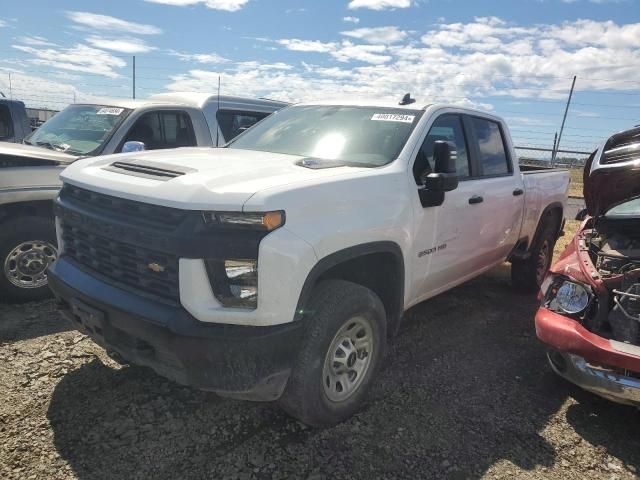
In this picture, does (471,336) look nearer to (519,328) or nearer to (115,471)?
(519,328)

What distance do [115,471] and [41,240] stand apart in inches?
104

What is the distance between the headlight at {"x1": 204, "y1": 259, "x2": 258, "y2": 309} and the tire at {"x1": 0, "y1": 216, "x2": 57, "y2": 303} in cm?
280

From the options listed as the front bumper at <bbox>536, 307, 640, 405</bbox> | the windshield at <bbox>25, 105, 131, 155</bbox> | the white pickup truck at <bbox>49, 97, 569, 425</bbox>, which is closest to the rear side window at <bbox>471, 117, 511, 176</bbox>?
the white pickup truck at <bbox>49, 97, 569, 425</bbox>

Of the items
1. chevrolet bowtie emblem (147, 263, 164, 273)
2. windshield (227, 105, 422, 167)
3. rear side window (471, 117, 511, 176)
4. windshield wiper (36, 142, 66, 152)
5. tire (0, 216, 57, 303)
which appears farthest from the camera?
windshield wiper (36, 142, 66, 152)

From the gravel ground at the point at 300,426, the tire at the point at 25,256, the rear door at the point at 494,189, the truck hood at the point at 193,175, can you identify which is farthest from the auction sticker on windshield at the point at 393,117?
the tire at the point at 25,256

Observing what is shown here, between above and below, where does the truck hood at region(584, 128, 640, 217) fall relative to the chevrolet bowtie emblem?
→ above

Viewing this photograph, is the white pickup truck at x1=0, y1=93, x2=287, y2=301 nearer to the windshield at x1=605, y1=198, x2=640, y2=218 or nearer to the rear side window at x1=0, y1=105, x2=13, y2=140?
the rear side window at x1=0, y1=105, x2=13, y2=140

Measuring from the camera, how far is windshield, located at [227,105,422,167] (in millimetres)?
3551

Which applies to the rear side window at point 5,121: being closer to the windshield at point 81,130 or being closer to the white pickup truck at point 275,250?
the windshield at point 81,130

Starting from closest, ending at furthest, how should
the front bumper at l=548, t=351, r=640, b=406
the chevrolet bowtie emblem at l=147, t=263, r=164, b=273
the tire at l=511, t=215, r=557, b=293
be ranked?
the chevrolet bowtie emblem at l=147, t=263, r=164, b=273
the front bumper at l=548, t=351, r=640, b=406
the tire at l=511, t=215, r=557, b=293

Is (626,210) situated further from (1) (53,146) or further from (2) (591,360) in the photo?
(1) (53,146)

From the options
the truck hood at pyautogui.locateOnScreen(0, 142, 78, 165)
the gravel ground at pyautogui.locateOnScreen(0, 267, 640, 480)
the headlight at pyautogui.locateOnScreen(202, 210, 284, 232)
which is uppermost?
the headlight at pyautogui.locateOnScreen(202, 210, 284, 232)

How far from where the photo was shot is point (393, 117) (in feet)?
12.5

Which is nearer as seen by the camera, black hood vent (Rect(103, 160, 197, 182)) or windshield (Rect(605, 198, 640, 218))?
black hood vent (Rect(103, 160, 197, 182))
